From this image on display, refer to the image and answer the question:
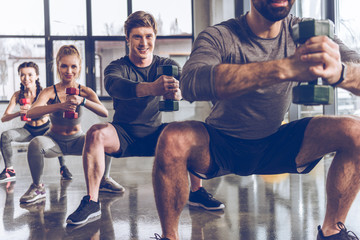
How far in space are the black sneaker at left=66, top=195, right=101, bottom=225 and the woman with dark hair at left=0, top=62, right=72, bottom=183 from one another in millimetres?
1255

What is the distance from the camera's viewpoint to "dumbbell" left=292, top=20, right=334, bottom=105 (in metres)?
0.97

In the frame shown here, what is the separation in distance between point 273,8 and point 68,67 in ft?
5.49

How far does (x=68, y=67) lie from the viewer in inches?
98.5

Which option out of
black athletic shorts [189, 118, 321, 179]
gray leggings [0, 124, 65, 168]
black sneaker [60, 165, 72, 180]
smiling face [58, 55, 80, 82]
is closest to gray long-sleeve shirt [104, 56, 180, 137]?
smiling face [58, 55, 80, 82]

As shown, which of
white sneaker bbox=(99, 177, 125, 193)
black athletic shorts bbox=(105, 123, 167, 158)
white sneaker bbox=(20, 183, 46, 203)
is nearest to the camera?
black athletic shorts bbox=(105, 123, 167, 158)

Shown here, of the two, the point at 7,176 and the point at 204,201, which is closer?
the point at 204,201

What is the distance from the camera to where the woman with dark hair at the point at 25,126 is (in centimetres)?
296

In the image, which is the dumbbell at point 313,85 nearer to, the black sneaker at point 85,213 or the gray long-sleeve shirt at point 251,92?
the gray long-sleeve shirt at point 251,92

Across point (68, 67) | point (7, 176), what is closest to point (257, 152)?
point (68, 67)

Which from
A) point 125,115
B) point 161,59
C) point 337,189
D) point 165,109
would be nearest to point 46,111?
point 125,115

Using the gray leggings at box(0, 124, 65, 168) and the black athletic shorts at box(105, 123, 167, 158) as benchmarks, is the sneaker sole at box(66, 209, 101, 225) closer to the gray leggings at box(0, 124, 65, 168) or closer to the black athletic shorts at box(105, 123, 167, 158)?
the black athletic shorts at box(105, 123, 167, 158)

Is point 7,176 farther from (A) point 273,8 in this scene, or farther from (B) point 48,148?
(A) point 273,8

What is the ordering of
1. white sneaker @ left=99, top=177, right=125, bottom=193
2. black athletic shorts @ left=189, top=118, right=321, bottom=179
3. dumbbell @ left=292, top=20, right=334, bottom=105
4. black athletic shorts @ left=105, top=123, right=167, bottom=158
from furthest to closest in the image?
white sneaker @ left=99, top=177, right=125, bottom=193 < black athletic shorts @ left=105, top=123, right=167, bottom=158 < black athletic shorts @ left=189, top=118, right=321, bottom=179 < dumbbell @ left=292, top=20, right=334, bottom=105

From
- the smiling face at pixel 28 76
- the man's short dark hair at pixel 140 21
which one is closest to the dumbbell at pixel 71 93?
the man's short dark hair at pixel 140 21
